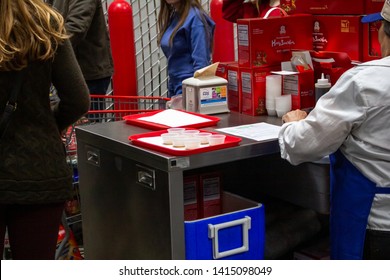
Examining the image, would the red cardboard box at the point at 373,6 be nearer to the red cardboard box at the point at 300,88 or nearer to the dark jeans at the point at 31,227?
the red cardboard box at the point at 300,88

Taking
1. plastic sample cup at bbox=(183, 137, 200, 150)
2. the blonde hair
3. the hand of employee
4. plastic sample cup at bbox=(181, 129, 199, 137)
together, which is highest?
the blonde hair

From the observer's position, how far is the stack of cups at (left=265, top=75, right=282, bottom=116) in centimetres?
327

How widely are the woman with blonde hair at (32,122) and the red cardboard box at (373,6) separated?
137cm

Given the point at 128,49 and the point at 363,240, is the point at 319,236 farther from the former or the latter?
the point at 128,49

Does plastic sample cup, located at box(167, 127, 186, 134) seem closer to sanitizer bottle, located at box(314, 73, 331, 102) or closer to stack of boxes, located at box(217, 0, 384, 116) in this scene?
stack of boxes, located at box(217, 0, 384, 116)

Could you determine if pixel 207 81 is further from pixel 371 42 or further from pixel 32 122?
pixel 32 122

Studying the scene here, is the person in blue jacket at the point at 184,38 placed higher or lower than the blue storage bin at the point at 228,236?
higher

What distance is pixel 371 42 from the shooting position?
3236 mm

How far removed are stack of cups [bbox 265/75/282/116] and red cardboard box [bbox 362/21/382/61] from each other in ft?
1.31

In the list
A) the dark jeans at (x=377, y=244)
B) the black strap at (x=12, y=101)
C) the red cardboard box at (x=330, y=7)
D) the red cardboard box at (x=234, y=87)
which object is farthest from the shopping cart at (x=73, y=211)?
the dark jeans at (x=377, y=244)

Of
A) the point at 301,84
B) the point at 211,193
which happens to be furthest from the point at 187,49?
the point at 211,193

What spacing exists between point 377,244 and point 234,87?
1140 millimetres

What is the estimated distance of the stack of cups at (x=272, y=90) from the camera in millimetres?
3266

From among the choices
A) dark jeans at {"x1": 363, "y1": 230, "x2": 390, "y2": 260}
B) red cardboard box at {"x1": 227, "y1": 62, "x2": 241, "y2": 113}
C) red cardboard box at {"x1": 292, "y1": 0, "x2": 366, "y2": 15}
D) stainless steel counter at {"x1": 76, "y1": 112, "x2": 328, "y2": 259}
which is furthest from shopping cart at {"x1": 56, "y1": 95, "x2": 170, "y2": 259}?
dark jeans at {"x1": 363, "y1": 230, "x2": 390, "y2": 260}
